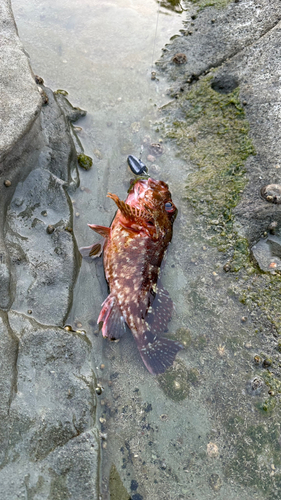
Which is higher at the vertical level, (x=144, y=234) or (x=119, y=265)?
(x=144, y=234)

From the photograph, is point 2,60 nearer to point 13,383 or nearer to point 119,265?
point 119,265

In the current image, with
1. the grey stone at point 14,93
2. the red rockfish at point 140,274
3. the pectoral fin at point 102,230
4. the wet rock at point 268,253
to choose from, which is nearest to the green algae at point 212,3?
the grey stone at point 14,93

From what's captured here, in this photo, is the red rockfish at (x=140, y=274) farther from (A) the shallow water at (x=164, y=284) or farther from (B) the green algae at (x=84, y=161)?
(B) the green algae at (x=84, y=161)

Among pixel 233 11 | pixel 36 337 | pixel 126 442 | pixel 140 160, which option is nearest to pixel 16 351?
pixel 36 337

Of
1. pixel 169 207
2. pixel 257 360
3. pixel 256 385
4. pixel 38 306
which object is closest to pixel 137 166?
pixel 169 207

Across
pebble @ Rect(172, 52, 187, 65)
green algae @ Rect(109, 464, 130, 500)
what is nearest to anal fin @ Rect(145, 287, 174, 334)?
green algae @ Rect(109, 464, 130, 500)
